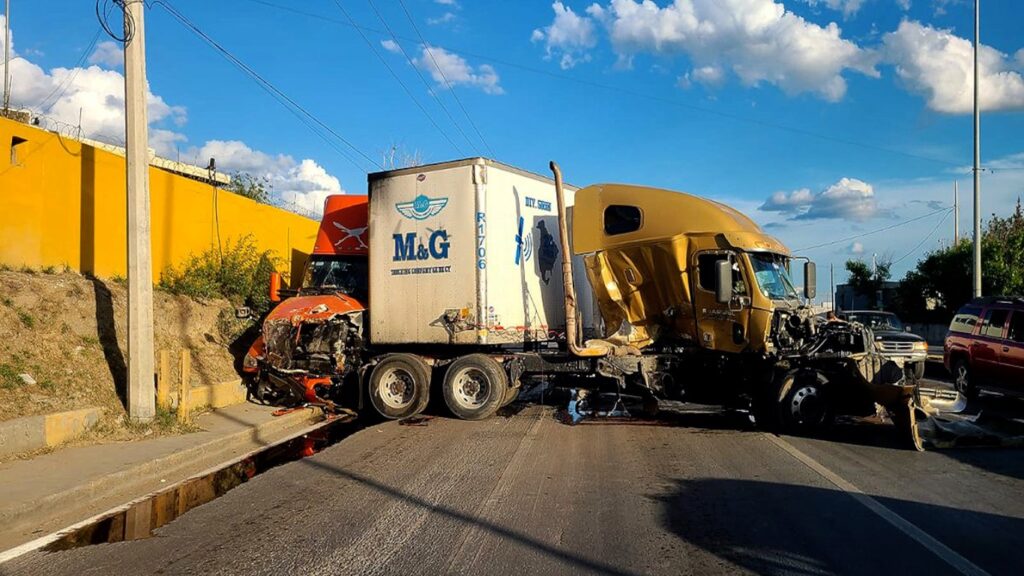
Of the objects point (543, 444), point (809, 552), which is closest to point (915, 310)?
point (543, 444)

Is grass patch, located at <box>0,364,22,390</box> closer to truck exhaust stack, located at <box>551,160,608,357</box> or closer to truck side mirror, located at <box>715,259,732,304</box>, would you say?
truck exhaust stack, located at <box>551,160,608,357</box>

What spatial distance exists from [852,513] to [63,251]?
12266mm

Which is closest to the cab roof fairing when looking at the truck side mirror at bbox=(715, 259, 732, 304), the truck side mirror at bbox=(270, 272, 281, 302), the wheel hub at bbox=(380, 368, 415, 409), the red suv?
the truck side mirror at bbox=(715, 259, 732, 304)

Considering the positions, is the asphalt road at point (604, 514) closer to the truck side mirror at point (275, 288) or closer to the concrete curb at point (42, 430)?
the concrete curb at point (42, 430)

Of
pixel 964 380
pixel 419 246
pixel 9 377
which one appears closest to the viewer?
pixel 9 377

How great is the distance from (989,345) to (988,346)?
3cm

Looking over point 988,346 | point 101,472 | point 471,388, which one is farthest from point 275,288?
point 988,346

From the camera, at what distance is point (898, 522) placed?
5.89 metres

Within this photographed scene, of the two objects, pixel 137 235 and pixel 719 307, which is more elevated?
pixel 137 235

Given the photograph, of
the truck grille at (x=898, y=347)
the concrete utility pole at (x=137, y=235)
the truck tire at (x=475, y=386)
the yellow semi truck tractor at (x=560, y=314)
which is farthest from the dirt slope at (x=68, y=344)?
the truck grille at (x=898, y=347)

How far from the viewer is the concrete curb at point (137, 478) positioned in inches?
246

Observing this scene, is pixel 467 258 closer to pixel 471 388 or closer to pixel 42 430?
pixel 471 388

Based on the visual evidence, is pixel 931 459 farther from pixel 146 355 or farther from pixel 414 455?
pixel 146 355

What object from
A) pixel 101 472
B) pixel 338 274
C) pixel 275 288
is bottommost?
pixel 101 472
